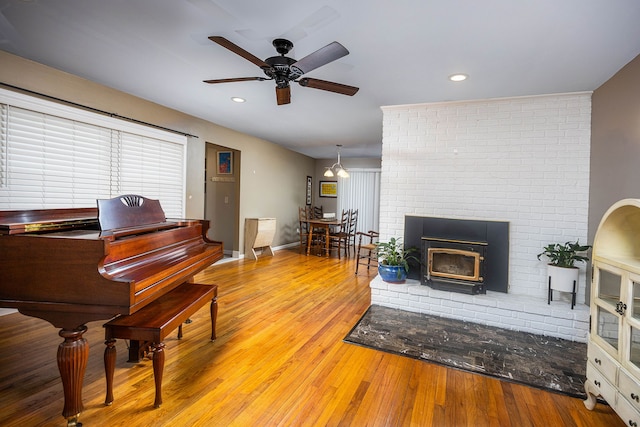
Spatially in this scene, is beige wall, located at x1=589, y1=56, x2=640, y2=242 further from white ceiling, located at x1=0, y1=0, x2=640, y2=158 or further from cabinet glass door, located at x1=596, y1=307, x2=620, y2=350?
cabinet glass door, located at x1=596, y1=307, x2=620, y2=350

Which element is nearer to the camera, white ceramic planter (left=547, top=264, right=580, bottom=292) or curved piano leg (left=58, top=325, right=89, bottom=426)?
curved piano leg (left=58, top=325, right=89, bottom=426)

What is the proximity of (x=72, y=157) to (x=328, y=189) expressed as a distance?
610 cm

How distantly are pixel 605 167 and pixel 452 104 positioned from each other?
60.7 inches

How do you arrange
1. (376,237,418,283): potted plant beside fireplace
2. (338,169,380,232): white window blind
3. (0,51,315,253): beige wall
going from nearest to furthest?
(0,51,315,253): beige wall
(376,237,418,283): potted plant beside fireplace
(338,169,380,232): white window blind

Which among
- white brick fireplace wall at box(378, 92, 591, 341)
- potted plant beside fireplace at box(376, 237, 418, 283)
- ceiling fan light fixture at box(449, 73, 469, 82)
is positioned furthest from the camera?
potted plant beside fireplace at box(376, 237, 418, 283)

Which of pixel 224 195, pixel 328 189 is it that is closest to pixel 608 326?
pixel 224 195

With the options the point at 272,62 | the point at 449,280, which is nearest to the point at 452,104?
the point at 449,280

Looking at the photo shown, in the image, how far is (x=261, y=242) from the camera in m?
6.06

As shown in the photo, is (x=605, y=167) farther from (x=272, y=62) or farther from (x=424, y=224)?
(x=272, y=62)

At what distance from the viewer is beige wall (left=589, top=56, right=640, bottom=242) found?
7.72 ft

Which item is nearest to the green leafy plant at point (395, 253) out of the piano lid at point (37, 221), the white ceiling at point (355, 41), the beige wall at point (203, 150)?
the white ceiling at point (355, 41)

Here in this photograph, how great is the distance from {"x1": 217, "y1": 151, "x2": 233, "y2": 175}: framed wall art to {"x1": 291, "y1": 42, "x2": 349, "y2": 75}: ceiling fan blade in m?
4.01

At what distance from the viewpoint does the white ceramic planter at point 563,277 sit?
284 cm

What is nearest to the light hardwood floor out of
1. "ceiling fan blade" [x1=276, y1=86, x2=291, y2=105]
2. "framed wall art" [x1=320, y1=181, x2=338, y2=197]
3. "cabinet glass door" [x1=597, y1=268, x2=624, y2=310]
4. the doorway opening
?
"cabinet glass door" [x1=597, y1=268, x2=624, y2=310]
